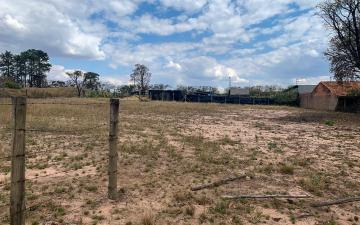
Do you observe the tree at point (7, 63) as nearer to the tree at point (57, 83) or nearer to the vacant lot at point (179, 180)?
the tree at point (57, 83)

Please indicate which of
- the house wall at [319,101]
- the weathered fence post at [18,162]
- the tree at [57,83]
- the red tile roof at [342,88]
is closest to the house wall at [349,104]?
the house wall at [319,101]

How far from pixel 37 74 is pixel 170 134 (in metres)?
71.9

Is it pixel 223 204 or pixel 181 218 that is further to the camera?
pixel 223 204

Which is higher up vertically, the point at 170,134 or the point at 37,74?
the point at 37,74

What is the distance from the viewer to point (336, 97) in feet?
141

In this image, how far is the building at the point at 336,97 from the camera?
41.3 m

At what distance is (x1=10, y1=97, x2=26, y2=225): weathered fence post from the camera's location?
173 inches

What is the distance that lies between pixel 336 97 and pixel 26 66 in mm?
61989

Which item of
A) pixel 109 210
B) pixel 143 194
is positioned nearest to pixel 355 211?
pixel 143 194

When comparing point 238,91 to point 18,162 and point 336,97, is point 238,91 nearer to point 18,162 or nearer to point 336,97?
point 336,97

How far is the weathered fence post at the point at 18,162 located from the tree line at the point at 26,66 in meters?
79.6

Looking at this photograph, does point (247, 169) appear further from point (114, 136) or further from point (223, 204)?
point (114, 136)

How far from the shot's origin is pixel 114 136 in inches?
246

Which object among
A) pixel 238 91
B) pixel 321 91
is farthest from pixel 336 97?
pixel 238 91
